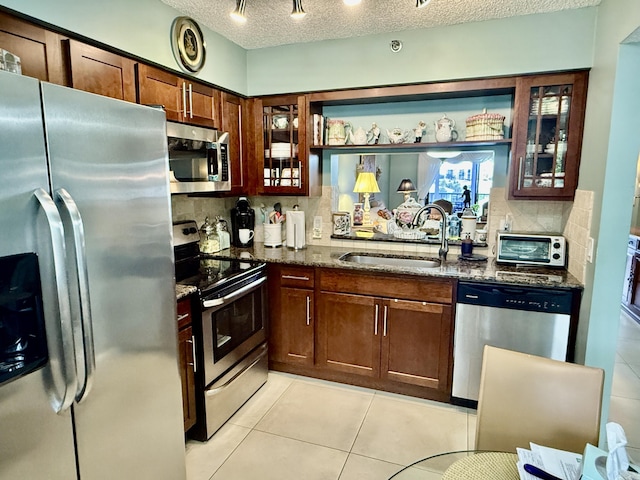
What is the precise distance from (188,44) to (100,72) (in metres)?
0.74

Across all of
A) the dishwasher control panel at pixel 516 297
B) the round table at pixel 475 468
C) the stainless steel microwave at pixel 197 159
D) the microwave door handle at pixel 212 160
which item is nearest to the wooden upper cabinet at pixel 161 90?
the stainless steel microwave at pixel 197 159

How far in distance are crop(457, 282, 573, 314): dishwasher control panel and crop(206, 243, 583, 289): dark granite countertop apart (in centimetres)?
5

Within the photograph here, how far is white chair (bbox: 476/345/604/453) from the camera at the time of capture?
53.7 inches

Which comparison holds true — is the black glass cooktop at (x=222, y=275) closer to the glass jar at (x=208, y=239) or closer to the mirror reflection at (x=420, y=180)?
the glass jar at (x=208, y=239)

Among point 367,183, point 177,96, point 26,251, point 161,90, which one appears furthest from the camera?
point 367,183

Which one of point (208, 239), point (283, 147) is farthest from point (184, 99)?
point (208, 239)

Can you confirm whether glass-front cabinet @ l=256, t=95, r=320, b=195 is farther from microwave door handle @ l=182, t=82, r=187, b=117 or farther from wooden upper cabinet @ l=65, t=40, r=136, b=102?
wooden upper cabinet @ l=65, t=40, r=136, b=102

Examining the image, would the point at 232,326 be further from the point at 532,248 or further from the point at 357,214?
the point at 532,248

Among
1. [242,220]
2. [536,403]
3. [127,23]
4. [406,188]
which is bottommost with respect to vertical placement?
[536,403]

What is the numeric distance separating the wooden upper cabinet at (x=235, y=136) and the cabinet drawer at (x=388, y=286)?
1029 mm

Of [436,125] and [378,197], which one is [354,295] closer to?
[378,197]

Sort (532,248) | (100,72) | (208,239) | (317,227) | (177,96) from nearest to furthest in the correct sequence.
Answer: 1. (100,72)
2. (177,96)
3. (532,248)
4. (208,239)
5. (317,227)

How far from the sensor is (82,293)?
126cm

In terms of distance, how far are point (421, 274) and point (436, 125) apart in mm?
1166
